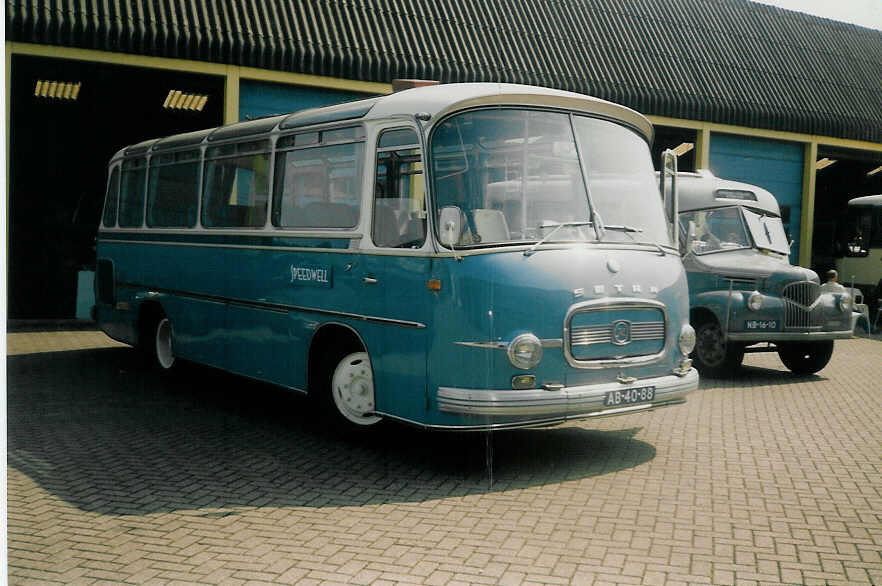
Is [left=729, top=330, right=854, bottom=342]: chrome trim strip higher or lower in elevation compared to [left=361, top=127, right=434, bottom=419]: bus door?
lower

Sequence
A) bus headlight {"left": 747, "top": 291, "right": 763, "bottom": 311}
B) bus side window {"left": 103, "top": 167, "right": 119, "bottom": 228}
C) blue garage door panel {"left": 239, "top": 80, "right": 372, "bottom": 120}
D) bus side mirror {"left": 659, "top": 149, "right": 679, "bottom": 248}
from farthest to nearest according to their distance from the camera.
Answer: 1. blue garage door panel {"left": 239, "top": 80, "right": 372, "bottom": 120}
2. bus side window {"left": 103, "top": 167, "right": 119, "bottom": 228}
3. bus headlight {"left": 747, "top": 291, "right": 763, "bottom": 311}
4. bus side mirror {"left": 659, "top": 149, "right": 679, "bottom": 248}

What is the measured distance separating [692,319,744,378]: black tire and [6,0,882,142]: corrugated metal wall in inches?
312

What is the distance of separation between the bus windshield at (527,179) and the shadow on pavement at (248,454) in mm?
1706

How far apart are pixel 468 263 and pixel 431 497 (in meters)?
1.58

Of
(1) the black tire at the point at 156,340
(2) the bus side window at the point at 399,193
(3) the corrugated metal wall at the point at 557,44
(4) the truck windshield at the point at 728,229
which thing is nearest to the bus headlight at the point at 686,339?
(2) the bus side window at the point at 399,193

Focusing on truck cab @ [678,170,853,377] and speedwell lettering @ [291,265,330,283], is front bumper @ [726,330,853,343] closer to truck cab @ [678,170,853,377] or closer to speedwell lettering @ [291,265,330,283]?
truck cab @ [678,170,853,377]

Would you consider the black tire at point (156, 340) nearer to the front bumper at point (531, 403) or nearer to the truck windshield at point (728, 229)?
the front bumper at point (531, 403)

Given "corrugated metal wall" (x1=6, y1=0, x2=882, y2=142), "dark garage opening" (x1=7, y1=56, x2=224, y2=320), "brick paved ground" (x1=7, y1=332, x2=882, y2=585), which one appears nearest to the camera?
"brick paved ground" (x1=7, y1=332, x2=882, y2=585)

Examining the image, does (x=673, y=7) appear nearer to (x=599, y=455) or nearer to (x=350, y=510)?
(x=599, y=455)

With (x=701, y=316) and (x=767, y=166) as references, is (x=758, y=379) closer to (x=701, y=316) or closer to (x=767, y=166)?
(x=701, y=316)

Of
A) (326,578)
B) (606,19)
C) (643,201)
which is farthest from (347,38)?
(326,578)

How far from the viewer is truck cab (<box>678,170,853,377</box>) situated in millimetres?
11359

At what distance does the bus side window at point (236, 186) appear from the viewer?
8703 mm

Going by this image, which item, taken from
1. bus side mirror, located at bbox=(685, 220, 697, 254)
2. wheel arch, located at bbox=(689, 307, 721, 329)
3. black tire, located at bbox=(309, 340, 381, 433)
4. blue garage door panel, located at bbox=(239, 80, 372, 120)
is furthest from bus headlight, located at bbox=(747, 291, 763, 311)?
blue garage door panel, located at bbox=(239, 80, 372, 120)
